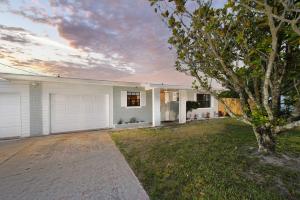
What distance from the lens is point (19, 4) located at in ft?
24.9

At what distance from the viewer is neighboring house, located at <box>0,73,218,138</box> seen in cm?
822

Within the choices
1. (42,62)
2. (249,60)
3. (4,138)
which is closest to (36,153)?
(4,138)

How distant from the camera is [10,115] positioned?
26.9ft

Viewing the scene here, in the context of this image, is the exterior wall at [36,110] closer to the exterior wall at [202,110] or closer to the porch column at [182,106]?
the porch column at [182,106]

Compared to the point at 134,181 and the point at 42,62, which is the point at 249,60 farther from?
the point at 42,62

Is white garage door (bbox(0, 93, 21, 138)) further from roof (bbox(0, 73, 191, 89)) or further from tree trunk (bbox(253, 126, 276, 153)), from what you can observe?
tree trunk (bbox(253, 126, 276, 153))

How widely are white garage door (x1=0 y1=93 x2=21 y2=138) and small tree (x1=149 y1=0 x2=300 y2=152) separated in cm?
858

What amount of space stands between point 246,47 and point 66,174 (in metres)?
5.51

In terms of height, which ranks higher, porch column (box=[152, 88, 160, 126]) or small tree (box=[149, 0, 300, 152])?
small tree (box=[149, 0, 300, 152])

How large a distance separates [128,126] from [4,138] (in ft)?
22.2

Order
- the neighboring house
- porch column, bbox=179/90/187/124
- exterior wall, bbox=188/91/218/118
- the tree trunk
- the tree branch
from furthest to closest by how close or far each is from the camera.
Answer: exterior wall, bbox=188/91/218/118, porch column, bbox=179/90/187/124, the neighboring house, the tree trunk, the tree branch

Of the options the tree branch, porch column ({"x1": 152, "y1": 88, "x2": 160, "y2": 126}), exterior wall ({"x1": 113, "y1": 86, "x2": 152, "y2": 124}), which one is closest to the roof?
porch column ({"x1": 152, "y1": 88, "x2": 160, "y2": 126})

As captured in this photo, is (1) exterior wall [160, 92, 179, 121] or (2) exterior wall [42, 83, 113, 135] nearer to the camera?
(2) exterior wall [42, 83, 113, 135]

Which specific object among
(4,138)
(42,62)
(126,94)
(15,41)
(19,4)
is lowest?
(4,138)
